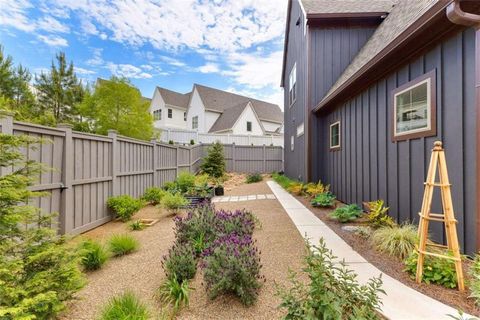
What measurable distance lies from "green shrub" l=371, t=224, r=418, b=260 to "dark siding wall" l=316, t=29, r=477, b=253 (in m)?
0.52

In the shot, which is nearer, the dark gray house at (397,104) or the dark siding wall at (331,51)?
the dark gray house at (397,104)

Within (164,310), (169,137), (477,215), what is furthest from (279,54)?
(164,310)

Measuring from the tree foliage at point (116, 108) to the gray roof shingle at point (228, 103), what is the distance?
37.6ft

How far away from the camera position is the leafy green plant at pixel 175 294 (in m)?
2.18

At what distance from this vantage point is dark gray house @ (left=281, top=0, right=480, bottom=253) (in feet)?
9.10

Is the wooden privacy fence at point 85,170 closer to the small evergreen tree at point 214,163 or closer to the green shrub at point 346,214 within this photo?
the green shrub at point 346,214

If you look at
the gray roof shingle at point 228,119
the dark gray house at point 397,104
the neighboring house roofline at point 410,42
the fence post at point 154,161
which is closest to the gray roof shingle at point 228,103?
the gray roof shingle at point 228,119

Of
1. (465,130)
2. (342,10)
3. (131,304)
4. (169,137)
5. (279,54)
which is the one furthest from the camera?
(279,54)

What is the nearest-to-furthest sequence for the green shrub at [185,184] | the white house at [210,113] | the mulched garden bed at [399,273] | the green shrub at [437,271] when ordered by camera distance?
1. the mulched garden bed at [399,273]
2. the green shrub at [437,271]
3. the green shrub at [185,184]
4. the white house at [210,113]

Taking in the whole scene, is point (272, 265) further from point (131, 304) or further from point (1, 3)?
point (1, 3)

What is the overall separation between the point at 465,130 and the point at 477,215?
0.98 m

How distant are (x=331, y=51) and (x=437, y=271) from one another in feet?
23.4

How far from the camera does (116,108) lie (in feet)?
42.1

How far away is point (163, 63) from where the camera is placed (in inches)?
722
